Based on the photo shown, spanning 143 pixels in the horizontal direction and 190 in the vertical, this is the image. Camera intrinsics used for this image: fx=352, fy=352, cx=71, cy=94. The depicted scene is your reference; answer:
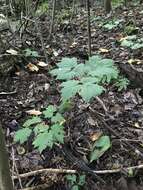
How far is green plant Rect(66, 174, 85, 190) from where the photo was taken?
3.04 m

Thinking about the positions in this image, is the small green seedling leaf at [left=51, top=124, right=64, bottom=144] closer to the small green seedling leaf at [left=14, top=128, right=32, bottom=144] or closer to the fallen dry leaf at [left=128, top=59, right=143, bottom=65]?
the small green seedling leaf at [left=14, top=128, right=32, bottom=144]

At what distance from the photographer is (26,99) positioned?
13.5 feet

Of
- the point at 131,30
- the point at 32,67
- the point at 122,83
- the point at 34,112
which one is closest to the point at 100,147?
the point at 34,112

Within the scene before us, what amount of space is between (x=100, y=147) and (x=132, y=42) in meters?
2.79

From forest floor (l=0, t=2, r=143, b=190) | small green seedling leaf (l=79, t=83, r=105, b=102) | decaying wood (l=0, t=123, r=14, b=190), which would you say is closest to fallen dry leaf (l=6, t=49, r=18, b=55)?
forest floor (l=0, t=2, r=143, b=190)

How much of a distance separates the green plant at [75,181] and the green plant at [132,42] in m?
2.73

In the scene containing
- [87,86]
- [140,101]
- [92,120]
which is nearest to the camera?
[87,86]

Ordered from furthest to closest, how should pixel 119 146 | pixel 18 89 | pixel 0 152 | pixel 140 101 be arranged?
pixel 18 89
pixel 140 101
pixel 119 146
pixel 0 152

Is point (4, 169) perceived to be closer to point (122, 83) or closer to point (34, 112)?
point (34, 112)

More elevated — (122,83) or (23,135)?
(122,83)

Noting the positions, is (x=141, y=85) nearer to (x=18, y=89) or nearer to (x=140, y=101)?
(x=140, y=101)

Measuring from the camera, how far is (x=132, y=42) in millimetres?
5668

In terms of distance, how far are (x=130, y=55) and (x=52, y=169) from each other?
260cm

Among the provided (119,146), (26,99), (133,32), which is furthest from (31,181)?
(133,32)
